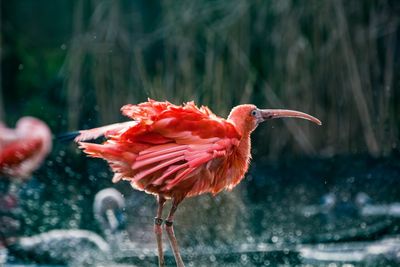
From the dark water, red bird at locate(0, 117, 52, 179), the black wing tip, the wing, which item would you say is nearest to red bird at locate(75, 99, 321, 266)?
the wing

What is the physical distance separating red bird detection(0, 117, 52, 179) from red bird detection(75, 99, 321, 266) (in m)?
3.10

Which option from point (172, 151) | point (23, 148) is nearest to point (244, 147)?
point (172, 151)

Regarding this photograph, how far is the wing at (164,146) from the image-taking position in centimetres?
346

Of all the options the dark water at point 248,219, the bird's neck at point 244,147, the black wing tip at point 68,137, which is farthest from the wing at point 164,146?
the dark water at point 248,219

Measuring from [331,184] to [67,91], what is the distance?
2.79m

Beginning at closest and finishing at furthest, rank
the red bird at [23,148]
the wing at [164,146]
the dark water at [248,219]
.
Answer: the wing at [164,146]
the dark water at [248,219]
the red bird at [23,148]

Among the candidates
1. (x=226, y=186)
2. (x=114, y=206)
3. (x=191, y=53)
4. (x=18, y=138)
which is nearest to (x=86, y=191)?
(x=18, y=138)

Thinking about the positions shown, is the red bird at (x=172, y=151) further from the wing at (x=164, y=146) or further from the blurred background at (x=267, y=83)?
the blurred background at (x=267, y=83)

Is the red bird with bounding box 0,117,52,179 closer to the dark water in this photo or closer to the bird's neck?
the dark water

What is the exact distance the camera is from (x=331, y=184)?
744 cm

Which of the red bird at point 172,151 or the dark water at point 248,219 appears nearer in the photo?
the red bird at point 172,151

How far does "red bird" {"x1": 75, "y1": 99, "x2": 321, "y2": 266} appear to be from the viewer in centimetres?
346

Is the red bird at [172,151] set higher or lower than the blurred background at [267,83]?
A: higher

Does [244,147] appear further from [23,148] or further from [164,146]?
[23,148]
